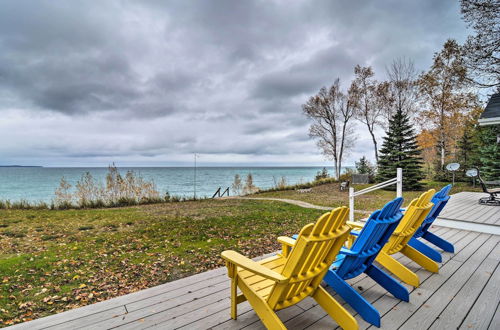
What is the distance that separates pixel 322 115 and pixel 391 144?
7.00m

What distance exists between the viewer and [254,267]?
1.57m

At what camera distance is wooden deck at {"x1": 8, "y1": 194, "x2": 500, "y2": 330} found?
190 centimetres

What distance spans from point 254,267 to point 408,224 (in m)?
1.84

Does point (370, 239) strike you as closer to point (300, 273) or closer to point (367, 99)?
point (300, 273)

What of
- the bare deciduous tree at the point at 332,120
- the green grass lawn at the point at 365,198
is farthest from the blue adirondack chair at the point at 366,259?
the bare deciduous tree at the point at 332,120

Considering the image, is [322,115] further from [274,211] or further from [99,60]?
[99,60]

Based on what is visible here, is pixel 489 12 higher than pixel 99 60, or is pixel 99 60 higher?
pixel 489 12

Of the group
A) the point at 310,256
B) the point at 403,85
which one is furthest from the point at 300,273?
the point at 403,85

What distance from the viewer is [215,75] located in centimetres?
1588

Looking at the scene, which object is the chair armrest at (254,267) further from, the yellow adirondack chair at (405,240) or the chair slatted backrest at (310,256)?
the yellow adirondack chair at (405,240)

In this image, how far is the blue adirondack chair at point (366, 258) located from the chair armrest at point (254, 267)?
0.73 metres

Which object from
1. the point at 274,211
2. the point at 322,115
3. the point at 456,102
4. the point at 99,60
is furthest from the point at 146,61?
the point at 456,102

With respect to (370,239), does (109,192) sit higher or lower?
lower

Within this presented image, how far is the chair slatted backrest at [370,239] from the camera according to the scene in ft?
6.18
